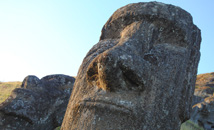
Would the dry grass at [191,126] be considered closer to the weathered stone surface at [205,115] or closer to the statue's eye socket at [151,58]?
the weathered stone surface at [205,115]

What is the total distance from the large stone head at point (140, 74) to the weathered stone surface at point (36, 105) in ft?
7.51

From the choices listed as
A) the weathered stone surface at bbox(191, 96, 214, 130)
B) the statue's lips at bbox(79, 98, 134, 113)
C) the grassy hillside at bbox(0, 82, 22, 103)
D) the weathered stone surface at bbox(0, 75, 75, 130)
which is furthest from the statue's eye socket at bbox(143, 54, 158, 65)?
the grassy hillside at bbox(0, 82, 22, 103)

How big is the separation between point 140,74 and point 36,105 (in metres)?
3.34

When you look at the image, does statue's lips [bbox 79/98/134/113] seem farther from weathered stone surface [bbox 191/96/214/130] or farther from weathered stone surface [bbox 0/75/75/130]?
weathered stone surface [bbox 191/96/214/130]

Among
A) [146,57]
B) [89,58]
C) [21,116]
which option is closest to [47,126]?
[21,116]

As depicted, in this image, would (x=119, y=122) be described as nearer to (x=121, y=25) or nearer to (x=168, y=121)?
(x=168, y=121)

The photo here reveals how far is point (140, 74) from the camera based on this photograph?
2865mm

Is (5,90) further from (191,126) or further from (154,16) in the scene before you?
(154,16)

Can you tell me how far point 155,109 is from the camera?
2.97m

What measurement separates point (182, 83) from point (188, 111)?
15.8 inches

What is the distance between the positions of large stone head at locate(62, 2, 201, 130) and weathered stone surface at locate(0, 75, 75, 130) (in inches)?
90.2

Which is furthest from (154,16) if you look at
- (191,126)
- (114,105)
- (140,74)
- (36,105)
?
(191,126)

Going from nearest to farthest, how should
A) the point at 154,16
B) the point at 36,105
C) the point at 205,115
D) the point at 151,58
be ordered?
the point at 151,58 → the point at 154,16 → the point at 36,105 → the point at 205,115

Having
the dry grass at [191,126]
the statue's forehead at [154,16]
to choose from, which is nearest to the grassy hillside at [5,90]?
the dry grass at [191,126]
